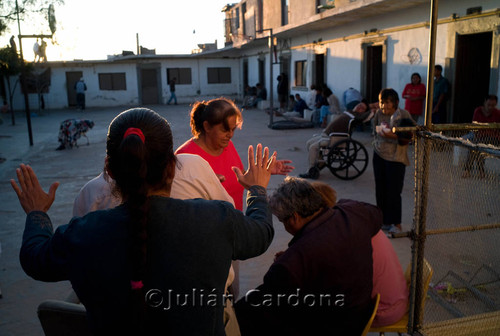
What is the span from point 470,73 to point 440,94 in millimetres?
705

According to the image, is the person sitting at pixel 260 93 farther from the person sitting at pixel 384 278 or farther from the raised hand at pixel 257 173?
the raised hand at pixel 257 173

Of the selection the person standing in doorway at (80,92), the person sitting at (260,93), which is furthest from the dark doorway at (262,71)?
the person standing in doorway at (80,92)

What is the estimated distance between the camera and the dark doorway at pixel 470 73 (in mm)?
8359

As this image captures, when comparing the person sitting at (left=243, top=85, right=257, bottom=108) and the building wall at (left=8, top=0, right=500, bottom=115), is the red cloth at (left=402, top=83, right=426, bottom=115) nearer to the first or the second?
the building wall at (left=8, top=0, right=500, bottom=115)

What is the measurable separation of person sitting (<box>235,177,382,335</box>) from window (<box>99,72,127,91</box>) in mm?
24671

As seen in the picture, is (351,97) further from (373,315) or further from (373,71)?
(373,315)

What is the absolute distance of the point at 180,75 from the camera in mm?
25547

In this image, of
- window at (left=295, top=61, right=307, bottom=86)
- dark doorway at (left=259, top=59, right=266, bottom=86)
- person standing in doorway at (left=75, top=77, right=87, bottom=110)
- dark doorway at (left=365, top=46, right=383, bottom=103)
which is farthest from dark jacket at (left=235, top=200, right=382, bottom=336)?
person standing in doorway at (left=75, top=77, right=87, bottom=110)

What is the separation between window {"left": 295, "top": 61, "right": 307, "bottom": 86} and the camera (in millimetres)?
16700

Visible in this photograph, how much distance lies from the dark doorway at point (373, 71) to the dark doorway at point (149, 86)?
52.6 feet

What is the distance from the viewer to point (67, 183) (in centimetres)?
725

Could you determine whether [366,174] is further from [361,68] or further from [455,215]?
[361,68]

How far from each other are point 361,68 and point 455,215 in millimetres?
8584

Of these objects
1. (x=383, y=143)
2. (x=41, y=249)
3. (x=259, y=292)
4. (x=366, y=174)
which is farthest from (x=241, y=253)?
(x=366, y=174)
